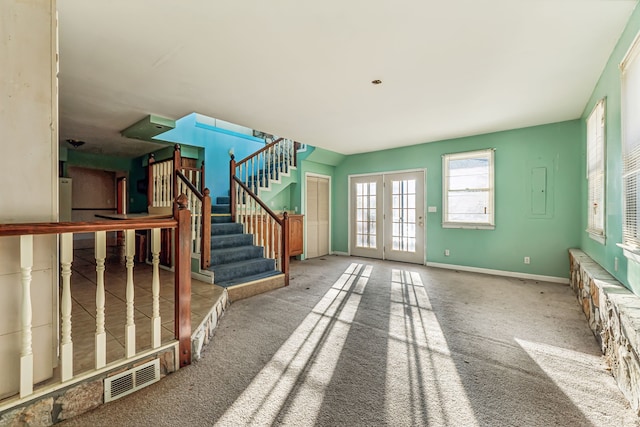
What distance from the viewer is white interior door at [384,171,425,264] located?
19.3ft

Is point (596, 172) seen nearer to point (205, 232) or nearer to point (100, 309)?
point (205, 232)

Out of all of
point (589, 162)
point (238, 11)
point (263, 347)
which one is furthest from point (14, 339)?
point (589, 162)

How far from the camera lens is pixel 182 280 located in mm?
2070

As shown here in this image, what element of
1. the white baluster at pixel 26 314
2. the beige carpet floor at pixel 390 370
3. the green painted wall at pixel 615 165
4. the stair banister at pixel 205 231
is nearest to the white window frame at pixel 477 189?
the beige carpet floor at pixel 390 370

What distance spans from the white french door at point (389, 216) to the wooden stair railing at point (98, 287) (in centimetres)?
488

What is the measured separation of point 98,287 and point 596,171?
4.91m

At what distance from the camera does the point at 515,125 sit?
4.57 m

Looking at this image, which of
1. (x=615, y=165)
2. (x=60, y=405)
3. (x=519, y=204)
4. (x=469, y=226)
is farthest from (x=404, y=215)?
(x=60, y=405)

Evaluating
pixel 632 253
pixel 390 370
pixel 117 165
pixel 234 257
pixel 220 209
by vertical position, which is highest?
pixel 117 165

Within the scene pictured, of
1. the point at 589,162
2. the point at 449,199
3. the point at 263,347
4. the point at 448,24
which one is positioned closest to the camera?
the point at 448,24

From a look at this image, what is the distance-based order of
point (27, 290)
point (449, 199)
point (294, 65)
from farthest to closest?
1. point (449, 199)
2. point (294, 65)
3. point (27, 290)

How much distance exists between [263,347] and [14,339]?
1.52m

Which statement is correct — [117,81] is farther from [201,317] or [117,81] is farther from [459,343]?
[459,343]

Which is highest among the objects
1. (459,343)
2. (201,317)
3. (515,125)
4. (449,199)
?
(515,125)
